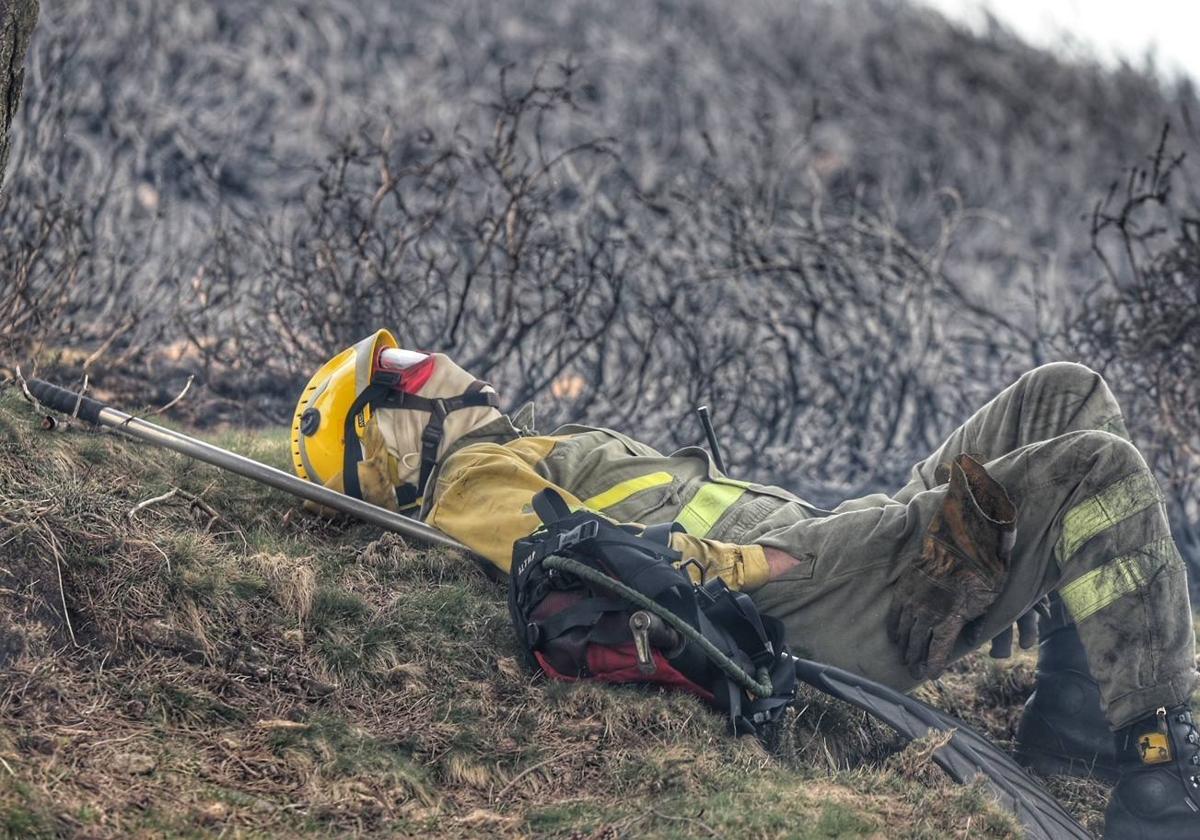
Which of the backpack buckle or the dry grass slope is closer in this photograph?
the dry grass slope

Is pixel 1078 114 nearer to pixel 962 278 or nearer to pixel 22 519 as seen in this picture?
pixel 962 278

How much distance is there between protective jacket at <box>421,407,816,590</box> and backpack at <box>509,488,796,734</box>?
0.82 ft

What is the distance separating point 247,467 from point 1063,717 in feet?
9.49

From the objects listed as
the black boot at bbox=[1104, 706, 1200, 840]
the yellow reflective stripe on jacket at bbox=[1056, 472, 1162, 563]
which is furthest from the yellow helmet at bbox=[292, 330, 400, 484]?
the black boot at bbox=[1104, 706, 1200, 840]

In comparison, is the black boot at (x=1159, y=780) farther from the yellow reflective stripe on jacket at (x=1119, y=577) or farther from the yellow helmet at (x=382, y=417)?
the yellow helmet at (x=382, y=417)

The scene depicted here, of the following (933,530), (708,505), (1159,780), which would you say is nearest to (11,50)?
(708,505)

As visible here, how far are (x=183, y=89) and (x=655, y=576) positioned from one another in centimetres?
1067

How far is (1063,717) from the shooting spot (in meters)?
4.36

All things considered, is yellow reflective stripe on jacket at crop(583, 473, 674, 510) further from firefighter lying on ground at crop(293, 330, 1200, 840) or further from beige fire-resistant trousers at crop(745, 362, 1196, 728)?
beige fire-resistant trousers at crop(745, 362, 1196, 728)

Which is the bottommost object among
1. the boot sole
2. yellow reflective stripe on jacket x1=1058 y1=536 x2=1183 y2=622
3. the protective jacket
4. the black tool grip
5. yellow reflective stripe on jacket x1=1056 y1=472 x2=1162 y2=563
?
the boot sole

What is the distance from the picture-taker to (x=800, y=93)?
17.7 meters

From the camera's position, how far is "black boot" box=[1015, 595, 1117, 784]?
14.0ft

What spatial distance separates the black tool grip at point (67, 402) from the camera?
4.84 metres

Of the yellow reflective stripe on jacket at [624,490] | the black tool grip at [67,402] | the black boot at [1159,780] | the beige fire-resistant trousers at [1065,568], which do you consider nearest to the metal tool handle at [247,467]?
the black tool grip at [67,402]
